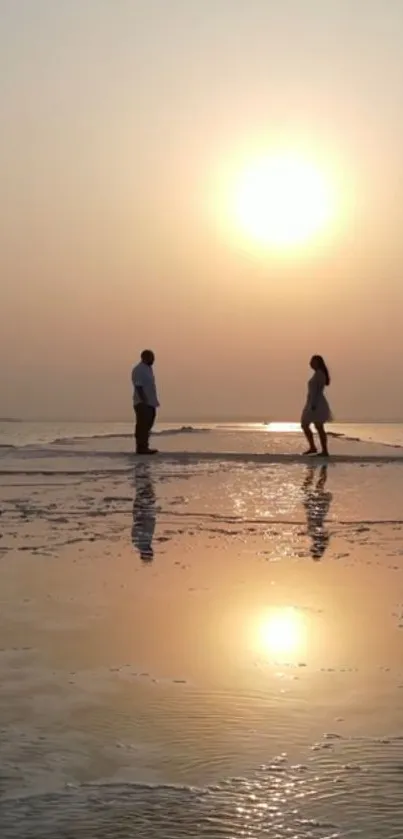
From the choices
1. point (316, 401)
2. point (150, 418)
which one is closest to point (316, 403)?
point (316, 401)

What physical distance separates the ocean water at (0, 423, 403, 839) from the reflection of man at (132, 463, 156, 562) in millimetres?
57

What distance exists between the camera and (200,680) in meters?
3.88

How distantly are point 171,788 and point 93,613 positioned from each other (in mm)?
2240

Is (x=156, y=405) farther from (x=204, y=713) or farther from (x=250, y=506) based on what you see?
(x=204, y=713)

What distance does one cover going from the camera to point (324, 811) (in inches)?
106

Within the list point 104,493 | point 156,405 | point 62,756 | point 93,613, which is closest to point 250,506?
point 104,493

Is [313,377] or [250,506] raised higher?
[313,377]

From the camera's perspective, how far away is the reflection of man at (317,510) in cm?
760

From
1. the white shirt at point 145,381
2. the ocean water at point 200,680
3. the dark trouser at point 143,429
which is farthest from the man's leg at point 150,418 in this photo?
the ocean water at point 200,680

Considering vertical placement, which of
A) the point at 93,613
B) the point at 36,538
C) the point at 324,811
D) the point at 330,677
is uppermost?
the point at 36,538

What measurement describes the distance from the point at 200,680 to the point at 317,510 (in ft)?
20.8

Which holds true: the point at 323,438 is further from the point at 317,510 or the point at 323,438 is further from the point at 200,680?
the point at 200,680

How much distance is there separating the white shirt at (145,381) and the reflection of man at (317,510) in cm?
544

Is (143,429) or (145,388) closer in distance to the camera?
(143,429)
